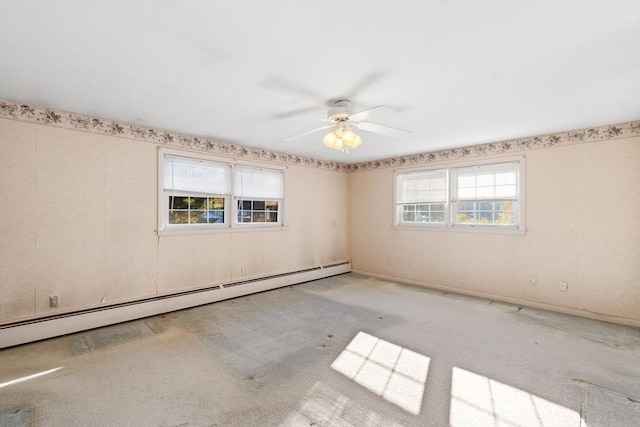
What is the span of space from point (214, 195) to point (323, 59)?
10.0 ft

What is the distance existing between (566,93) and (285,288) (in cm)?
453

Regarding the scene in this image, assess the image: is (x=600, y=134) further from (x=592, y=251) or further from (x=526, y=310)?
(x=526, y=310)

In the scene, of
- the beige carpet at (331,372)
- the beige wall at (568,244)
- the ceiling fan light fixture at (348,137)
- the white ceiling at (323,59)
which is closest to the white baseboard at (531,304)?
the beige wall at (568,244)

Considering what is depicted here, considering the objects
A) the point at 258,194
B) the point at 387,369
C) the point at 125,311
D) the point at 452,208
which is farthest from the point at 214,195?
the point at 452,208

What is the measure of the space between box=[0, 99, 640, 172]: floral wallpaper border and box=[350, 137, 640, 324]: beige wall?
0.42 feet

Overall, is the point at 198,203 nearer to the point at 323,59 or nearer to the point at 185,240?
the point at 185,240

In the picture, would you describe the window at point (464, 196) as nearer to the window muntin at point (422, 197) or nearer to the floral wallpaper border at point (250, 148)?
the window muntin at point (422, 197)

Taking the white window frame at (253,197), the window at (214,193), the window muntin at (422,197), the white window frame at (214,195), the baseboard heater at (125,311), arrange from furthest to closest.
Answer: the window muntin at (422,197)
the white window frame at (253,197)
the window at (214,193)
the white window frame at (214,195)
the baseboard heater at (125,311)

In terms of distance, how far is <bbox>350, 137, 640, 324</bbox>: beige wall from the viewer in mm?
3627

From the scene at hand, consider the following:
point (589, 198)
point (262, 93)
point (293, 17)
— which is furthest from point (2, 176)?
point (589, 198)

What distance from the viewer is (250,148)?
502 cm

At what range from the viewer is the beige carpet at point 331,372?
1973mm

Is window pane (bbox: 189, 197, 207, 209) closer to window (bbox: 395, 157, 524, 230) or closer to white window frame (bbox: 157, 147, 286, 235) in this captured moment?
white window frame (bbox: 157, 147, 286, 235)

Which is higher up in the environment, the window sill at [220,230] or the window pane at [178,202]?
the window pane at [178,202]
